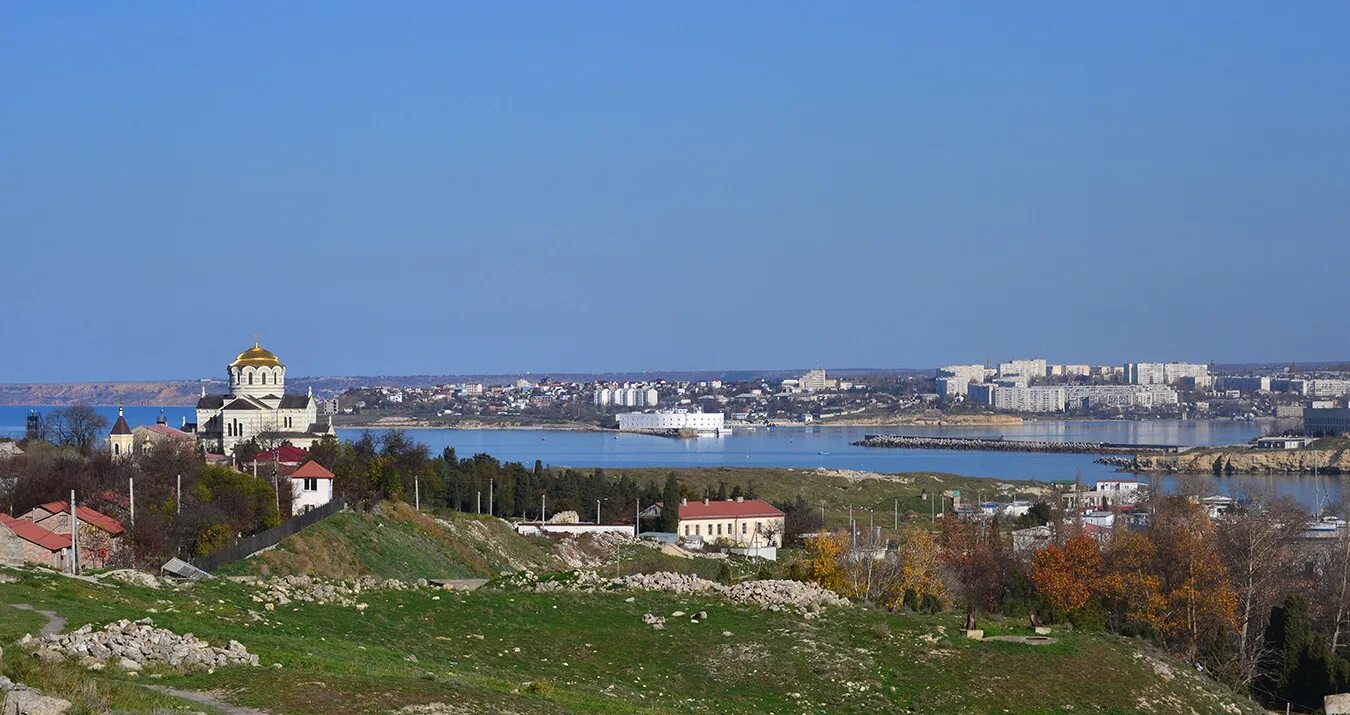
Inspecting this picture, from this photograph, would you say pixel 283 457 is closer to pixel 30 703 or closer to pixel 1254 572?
pixel 1254 572

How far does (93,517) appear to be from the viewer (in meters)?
25.5

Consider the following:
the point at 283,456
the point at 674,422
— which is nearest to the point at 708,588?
the point at 283,456

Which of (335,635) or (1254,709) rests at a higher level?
(335,635)

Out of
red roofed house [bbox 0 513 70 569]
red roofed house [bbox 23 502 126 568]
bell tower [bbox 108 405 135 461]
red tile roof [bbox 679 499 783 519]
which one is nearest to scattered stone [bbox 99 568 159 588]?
red roofed house [bbox 0 513 70 569]

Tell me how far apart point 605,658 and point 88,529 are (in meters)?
12.4

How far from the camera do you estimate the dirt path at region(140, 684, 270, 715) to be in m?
10.2

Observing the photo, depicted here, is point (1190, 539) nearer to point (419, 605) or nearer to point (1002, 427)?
point (419, 605)

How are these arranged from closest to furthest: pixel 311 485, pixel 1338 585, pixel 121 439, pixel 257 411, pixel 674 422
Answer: pixel 1338 585, pixel 311 485, pixel 121 439, pixel 257 411, pixel 674 422

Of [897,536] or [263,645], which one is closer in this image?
[263,645]

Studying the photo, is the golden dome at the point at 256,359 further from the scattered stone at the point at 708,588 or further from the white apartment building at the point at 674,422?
the white apartment building at the point at 674,422

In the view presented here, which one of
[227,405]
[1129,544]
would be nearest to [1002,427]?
[227,405]

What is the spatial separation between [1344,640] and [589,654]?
51.5ft

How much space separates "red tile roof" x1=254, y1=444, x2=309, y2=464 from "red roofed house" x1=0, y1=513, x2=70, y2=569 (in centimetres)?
1731

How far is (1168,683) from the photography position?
17438 millimetres
